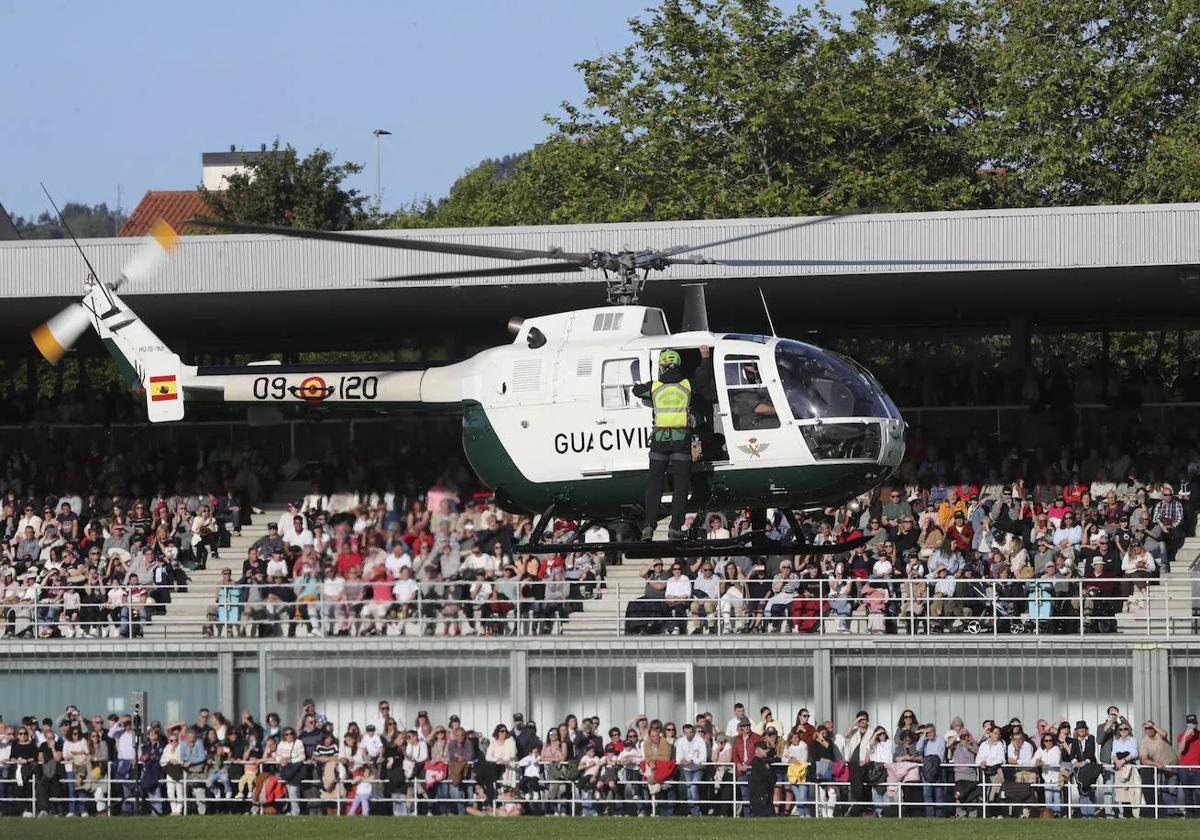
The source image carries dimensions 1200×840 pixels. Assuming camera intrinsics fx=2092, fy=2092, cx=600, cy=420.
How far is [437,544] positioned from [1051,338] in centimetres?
1301

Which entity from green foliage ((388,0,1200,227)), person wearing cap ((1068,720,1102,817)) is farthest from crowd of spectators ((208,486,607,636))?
green foliage ((388,0,1200,227))

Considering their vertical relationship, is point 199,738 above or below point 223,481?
below

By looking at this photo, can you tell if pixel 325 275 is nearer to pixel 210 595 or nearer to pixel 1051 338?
pixel 210 595

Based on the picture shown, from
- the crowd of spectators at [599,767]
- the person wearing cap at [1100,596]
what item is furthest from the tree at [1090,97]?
the crowd of spectators at [599,767]

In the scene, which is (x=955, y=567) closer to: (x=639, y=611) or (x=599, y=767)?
(x=639, y=611)

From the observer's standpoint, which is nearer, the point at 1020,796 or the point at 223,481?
the point at 1020,796

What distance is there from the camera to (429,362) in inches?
979

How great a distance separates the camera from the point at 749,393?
2214cm

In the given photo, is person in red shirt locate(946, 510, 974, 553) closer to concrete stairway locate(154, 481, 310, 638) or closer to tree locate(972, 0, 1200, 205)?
concrete stairway locate(154, 481, 310, 638)

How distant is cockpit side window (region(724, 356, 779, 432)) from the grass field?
564cm

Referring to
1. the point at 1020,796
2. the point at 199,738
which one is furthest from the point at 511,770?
the point at 1020,796

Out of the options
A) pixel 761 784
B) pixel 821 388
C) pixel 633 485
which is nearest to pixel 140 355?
pixel 633 485

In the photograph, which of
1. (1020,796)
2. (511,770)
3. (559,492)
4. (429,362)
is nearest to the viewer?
(559,492)

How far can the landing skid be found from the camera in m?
22.2
